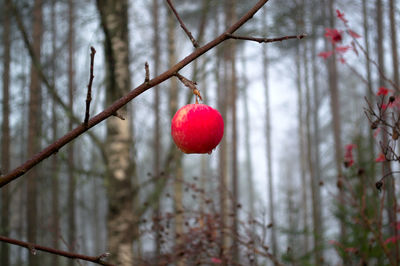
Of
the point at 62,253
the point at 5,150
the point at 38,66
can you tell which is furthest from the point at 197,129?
the point at 5,150

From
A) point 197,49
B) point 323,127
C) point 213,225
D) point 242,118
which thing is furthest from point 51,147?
point 242,118

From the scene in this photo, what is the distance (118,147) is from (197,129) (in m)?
2.67

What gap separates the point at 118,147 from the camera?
3471mm

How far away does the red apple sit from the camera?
3.07 ft

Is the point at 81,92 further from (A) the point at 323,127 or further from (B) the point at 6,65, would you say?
(A) the point at 323,127

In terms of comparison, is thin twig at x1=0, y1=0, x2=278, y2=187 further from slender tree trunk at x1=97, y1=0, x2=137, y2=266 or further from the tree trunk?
the tree trunk

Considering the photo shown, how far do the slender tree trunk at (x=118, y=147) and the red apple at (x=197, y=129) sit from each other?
245cm

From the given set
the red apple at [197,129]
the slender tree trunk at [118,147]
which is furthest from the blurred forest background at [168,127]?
the red apple at [197,129]

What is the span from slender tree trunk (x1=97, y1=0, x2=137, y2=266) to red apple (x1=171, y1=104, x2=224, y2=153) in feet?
8.05

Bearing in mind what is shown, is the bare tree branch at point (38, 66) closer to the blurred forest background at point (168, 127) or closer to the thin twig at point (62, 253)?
the blurred forest background at point (168, 127)

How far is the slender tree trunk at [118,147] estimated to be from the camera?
3.37 meters

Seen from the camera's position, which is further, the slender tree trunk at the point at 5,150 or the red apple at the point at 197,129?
the slender tree trunk at the point at 5,150

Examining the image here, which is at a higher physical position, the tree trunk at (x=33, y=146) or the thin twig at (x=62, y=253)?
the tree trunk at (x=33, y=146)

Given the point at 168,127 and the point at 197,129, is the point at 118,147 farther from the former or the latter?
the point at 168,127
